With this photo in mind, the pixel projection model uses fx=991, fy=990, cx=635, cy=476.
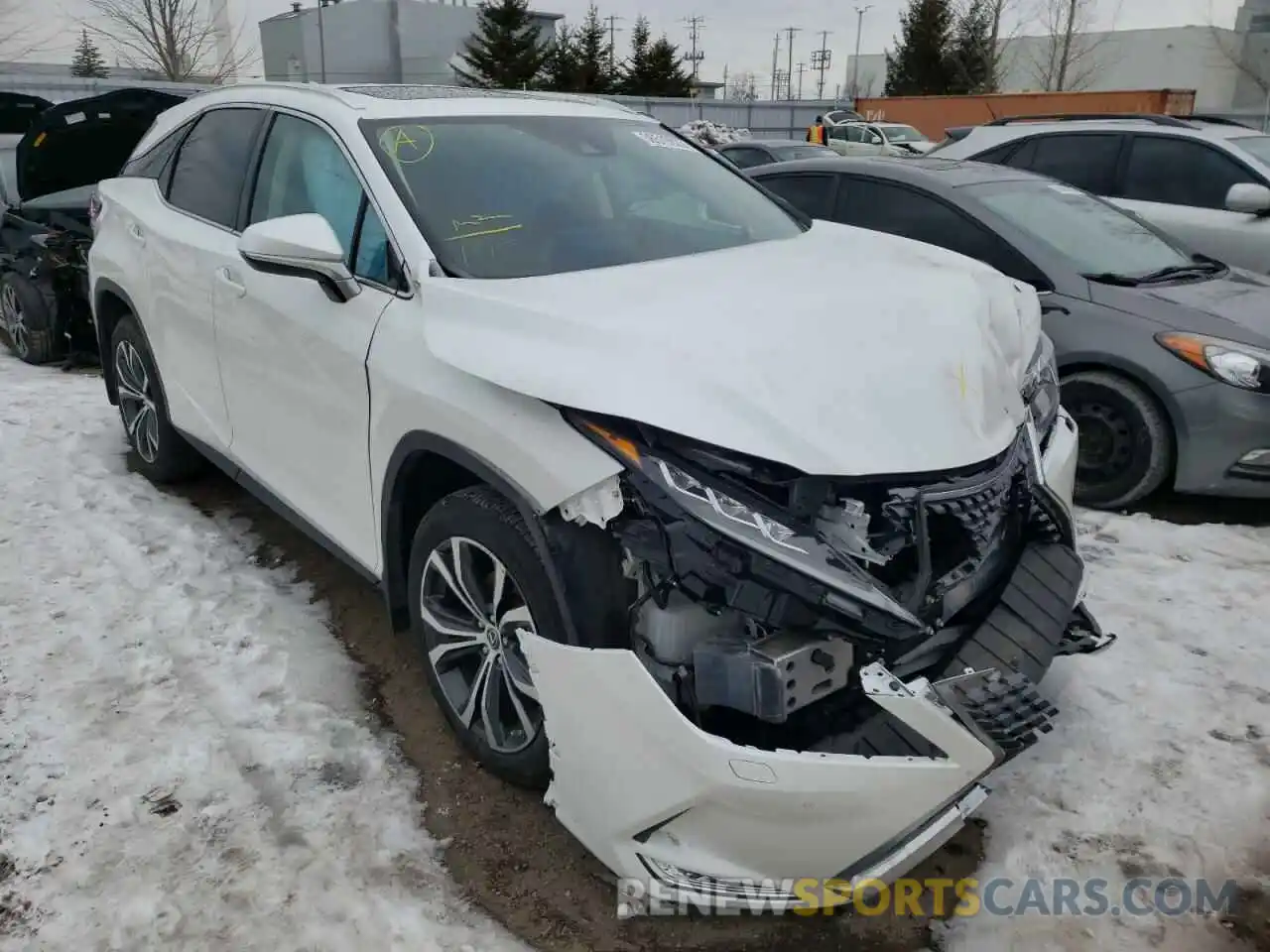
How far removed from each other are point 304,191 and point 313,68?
59.5m

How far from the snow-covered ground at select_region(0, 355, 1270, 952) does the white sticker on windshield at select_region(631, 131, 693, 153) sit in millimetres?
2198

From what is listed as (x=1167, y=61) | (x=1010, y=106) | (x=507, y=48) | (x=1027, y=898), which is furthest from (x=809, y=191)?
(x=1167, y=61)

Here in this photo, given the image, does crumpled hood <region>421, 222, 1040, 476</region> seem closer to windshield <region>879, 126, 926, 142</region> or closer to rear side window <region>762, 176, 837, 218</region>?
rear side window <region>762, 176, 837, 218</region>

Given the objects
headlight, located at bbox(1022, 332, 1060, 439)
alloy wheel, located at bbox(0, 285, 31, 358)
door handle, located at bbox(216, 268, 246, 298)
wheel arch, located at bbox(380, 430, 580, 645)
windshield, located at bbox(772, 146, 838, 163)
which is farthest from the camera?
windshield, located at bbox(772, 146, 838, 163)

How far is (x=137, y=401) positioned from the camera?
4.90 meters

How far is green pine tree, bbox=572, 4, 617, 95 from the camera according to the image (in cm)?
4297

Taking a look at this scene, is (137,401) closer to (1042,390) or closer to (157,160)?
(157,160)

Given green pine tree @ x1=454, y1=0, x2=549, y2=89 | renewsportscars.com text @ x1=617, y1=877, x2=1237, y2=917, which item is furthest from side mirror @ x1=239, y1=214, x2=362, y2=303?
green pine tree @ x1=454, y1=0, x2=549, y2=89

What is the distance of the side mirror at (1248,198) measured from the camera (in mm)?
6512

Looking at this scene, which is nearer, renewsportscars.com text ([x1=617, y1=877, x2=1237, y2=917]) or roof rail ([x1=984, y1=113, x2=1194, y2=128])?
renewsportscars.com text ([x1=617, y1=877, x2=1237, y2=917])

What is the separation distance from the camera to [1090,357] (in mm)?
4555

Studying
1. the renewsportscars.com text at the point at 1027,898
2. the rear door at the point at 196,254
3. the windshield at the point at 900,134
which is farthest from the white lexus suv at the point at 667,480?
the windshield at the point at 900,134

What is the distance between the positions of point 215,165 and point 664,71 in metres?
43.7

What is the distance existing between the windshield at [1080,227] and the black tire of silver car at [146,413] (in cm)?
414
